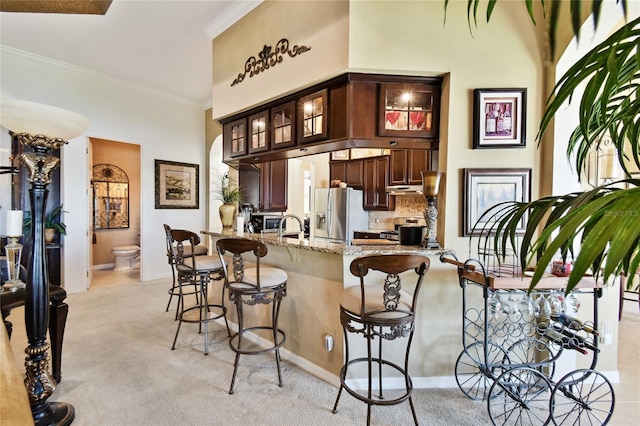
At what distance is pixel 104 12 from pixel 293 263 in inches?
128

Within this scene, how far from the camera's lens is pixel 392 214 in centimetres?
514

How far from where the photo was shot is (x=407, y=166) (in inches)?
181

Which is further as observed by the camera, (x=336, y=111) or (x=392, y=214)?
(x=392, y=214)

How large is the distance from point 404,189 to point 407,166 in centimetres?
36

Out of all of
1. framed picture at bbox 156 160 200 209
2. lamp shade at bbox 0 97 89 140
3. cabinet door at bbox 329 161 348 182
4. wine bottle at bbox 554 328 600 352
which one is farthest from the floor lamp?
cabinet door at bbox 329 161 348 182

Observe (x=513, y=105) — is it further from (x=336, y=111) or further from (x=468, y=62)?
(x=336, y=111)

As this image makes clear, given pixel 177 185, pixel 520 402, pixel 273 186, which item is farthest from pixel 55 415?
pixel 177 185

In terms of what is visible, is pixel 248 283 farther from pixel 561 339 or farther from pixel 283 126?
pixel 561 339

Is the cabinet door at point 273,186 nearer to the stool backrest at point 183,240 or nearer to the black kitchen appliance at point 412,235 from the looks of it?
the stool backrest at point 183,240

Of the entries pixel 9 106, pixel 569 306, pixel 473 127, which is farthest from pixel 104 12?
pixel 569 306

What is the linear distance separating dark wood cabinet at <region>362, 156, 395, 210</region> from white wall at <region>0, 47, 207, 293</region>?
3.14 meters

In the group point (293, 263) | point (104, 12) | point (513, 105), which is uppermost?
point (104, 12)

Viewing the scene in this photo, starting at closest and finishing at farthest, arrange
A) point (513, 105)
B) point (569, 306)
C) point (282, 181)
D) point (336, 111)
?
point (569, 306) → point (513, 105) → point (336, 111) → point (282, 181)

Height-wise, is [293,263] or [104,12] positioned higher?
[104,12]
